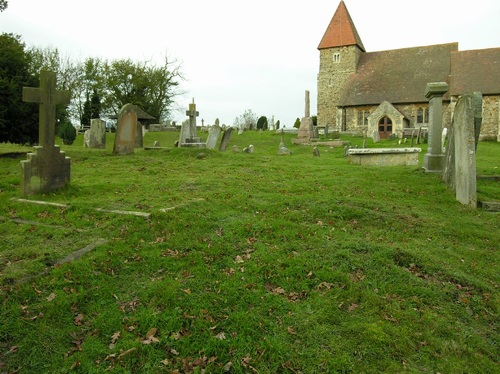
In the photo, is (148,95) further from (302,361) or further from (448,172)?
(302,361)

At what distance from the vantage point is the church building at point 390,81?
32469mm

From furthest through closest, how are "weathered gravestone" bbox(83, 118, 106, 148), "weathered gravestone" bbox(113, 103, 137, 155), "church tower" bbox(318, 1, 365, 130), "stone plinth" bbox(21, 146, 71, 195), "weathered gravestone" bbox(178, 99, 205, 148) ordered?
"church tower" bbox(318, 1, 365, 130), "weathered gravestone" bbox(83, 118, 106, 148), "weathered gravestone" bbox(178, 99, 205, 148), "weathered gravestone" bbox(113, 103, 137, 155), "stone plinth" bbox(21, 146, 71, 195)

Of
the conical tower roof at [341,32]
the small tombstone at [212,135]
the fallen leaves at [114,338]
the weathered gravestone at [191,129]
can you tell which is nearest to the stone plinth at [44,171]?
the fallen leaves at [114,338]

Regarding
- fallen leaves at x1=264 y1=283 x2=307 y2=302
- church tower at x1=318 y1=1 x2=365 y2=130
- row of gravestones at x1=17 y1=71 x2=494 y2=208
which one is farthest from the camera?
church tower at x1=318 y1=1 x2=365 y2=130

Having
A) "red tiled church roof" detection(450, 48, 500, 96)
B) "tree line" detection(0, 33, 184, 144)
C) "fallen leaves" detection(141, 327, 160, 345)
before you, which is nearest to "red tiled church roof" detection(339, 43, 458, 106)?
"red tiled church roof" detection(450, 48, 500, 96)

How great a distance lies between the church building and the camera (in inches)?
1278

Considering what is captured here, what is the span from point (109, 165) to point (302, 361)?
32.2 feet

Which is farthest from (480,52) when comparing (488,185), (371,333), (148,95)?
(371,333)

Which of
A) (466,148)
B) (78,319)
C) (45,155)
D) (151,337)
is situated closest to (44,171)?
(45,155)

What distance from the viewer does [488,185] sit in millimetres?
9523

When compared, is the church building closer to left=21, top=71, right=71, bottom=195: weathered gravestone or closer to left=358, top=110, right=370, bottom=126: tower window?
left=358, top=110, right=370, bottom=126: tower window

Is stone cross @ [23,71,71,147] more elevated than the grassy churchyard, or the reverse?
stone cross @ [23,71,71,147]

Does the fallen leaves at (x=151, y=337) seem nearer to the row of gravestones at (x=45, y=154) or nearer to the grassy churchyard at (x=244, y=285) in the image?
the grassy churchyard at (x=244, y=285)

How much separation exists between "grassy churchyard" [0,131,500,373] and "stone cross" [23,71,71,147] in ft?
3.67
